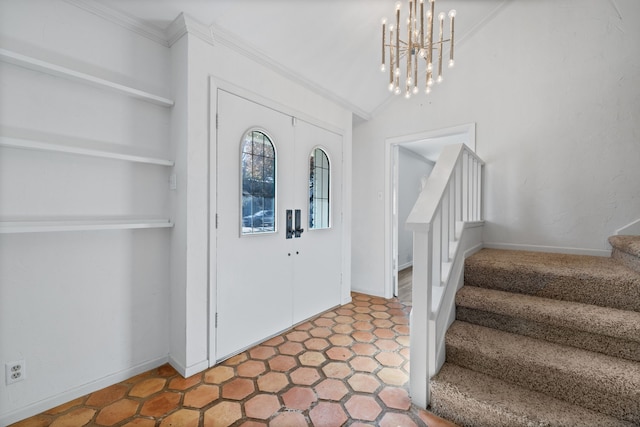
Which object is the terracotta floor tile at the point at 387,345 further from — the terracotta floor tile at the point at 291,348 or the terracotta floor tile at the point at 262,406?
the terracotta floor tile at the point at 262,406

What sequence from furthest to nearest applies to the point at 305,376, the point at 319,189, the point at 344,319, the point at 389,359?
the point at 319,189 → the point at 344,319 → the point at 389,359 → the point at 305,376

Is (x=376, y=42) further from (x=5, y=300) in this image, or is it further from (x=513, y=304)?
(x=5, y=300)

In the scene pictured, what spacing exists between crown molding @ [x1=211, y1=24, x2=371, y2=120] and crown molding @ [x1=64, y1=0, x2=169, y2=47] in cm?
41

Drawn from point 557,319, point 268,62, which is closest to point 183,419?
point 557,319

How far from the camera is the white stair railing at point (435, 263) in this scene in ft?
5.02

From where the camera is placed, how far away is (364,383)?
1833 millimetres

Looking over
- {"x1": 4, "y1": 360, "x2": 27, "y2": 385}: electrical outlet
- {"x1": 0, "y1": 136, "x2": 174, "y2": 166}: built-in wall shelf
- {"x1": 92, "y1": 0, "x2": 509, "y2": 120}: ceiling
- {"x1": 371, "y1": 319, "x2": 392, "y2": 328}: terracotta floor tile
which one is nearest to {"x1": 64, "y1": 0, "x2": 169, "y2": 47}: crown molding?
{"x1": 92, "y1": 0, "x2": 509, "y2": 120}: ceiling

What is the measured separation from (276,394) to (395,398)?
0.75 m

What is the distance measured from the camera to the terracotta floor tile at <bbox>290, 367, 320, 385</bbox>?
1.86 metres

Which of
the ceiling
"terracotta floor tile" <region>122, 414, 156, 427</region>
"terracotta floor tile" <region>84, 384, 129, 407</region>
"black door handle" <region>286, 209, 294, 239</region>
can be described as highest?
the ceiling

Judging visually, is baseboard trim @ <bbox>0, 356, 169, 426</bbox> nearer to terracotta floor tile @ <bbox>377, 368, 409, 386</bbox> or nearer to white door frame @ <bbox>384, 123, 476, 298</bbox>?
terracotta floor tile @ <bbox>377, 368, 409, 386</bbox>

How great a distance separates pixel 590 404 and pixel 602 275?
785 mm

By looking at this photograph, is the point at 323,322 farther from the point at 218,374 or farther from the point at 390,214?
the point at 390,214

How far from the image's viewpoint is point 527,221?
8.92 feet
